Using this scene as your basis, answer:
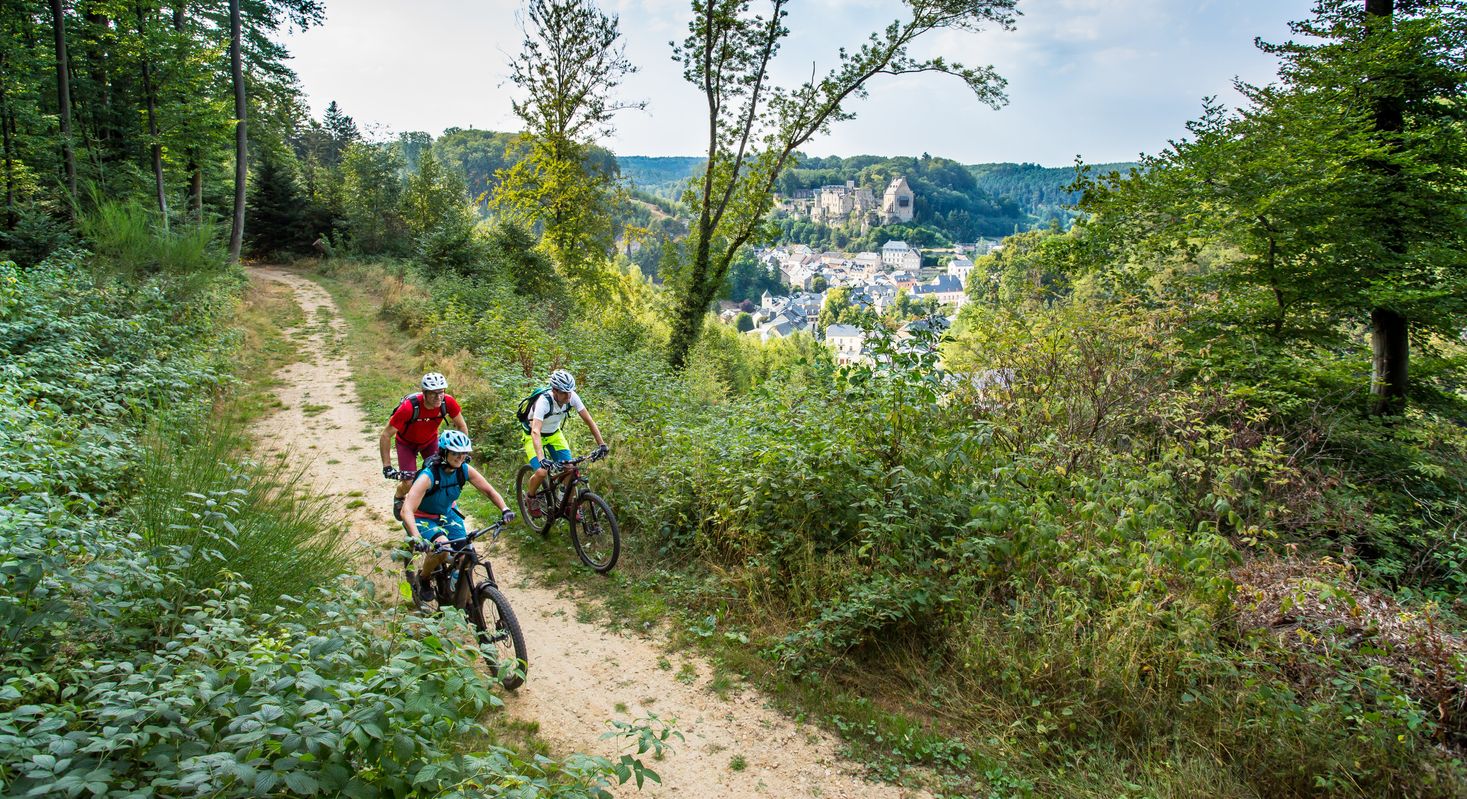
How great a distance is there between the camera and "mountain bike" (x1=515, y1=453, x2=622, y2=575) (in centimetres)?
682

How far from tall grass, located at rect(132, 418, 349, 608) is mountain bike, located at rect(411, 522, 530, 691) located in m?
0.74

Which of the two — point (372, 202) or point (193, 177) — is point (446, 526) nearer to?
point (193, 177)

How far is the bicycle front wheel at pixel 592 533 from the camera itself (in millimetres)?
6934

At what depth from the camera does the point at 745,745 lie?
14.9 ft

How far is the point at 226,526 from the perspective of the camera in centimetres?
369

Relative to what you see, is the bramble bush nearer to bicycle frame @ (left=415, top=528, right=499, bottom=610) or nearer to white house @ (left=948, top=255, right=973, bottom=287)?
bicycle frame @ (left=415, top=528, right=499, bottom=610)

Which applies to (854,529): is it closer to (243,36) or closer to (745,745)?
(745,745)

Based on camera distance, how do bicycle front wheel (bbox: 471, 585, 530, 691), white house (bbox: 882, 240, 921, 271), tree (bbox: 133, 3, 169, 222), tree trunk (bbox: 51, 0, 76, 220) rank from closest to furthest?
bicycle front wheel (bbox: 471, 585, 530, 691) < tree trunk (bbox: 51, 0, 76, 220) < tree (bbox: 133, 3, 169, 222) < white house (bbox: 882, 240, 921, 271)

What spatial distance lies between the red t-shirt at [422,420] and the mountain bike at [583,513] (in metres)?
1.22

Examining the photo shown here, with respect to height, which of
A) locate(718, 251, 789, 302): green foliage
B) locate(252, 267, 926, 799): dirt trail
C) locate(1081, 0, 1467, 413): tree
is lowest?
locate(252, 267, 926, 799): dirt trail

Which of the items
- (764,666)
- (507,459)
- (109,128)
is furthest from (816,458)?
(109,128)

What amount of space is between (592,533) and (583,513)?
0.25 meters

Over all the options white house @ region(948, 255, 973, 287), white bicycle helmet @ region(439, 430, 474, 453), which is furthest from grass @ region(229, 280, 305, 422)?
white house @ region(948, 255, 973, 287)

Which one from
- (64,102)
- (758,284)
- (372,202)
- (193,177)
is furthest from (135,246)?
(758,284)
